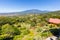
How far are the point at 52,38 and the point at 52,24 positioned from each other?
11.9 m

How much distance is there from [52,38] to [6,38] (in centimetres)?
674

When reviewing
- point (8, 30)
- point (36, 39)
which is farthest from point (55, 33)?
point (8, 30)

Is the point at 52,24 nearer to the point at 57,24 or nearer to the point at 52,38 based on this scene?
the point at 57,24

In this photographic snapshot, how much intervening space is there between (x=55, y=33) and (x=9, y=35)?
22.2ft

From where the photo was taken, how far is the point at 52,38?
56.6 ft

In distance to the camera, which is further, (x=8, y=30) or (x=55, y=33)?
(x=8, y=30)

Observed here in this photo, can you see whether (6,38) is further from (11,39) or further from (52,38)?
(52,38)

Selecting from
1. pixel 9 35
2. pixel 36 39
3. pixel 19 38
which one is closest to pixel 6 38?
pixel 9 35

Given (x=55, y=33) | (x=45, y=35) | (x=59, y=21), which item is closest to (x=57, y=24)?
(x=59, y=21)

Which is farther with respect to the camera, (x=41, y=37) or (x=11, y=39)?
(x=11, y=39)

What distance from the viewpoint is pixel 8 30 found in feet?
74.4

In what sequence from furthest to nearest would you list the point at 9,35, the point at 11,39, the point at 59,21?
1. the point at 59,21
2. the point at 9,35
3. the point at 11,39

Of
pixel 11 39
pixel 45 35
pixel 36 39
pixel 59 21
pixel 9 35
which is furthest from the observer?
pixel 59 21

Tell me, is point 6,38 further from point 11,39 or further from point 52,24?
point 52,24
